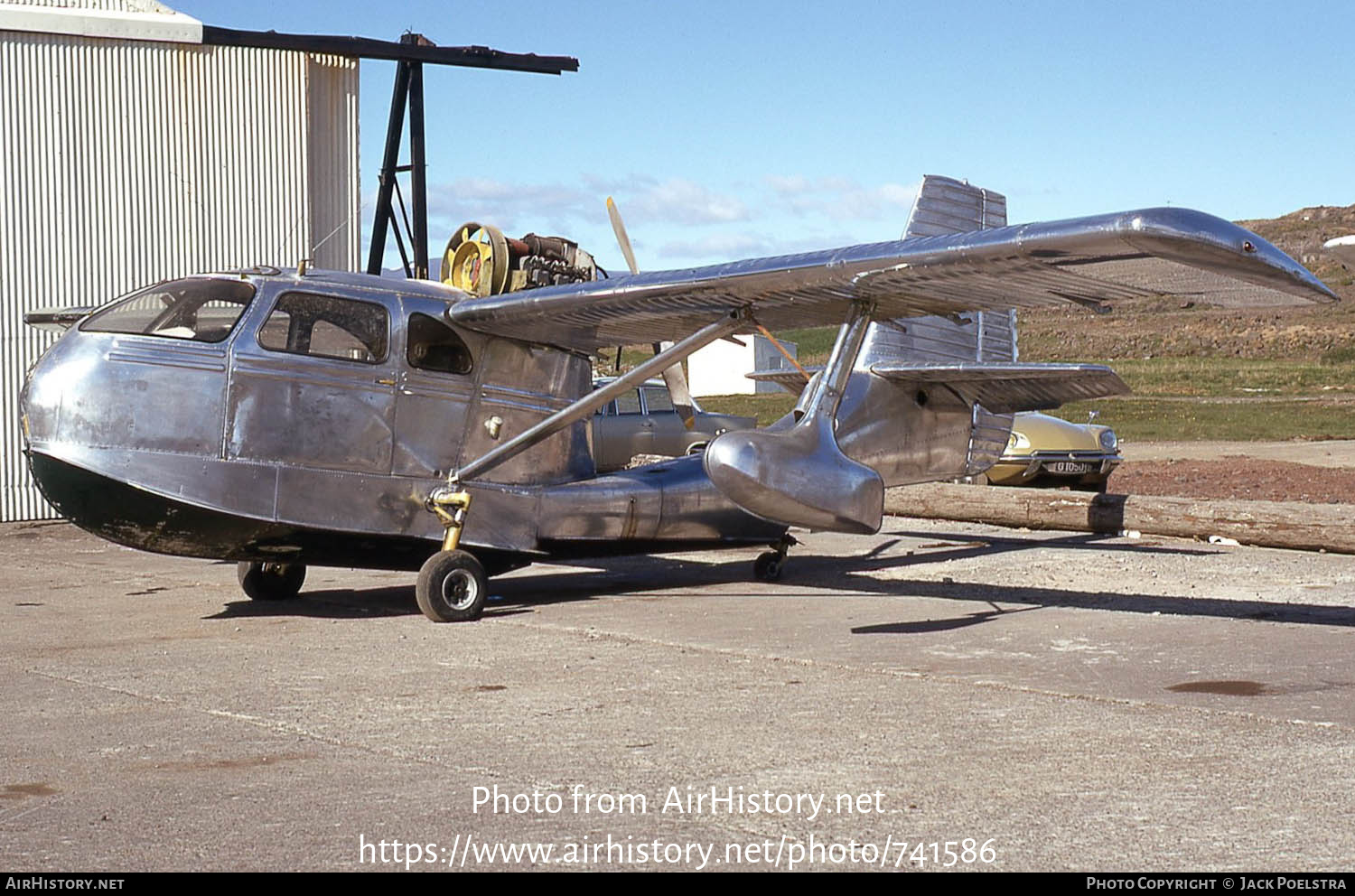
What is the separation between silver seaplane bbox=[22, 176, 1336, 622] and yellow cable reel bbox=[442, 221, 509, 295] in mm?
22

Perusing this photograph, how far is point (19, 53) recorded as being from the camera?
750 inches

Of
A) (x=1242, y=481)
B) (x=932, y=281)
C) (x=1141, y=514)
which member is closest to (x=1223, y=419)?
(x=1242, y=481)

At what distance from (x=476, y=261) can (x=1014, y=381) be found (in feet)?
14.7

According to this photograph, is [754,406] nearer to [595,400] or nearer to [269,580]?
[269,580]

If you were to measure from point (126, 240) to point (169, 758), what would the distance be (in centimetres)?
1554

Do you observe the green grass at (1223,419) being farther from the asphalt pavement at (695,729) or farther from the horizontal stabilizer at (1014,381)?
the asphalt pavement at (695,729)

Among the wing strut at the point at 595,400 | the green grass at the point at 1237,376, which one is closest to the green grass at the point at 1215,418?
the green grass at the point at 1237,376

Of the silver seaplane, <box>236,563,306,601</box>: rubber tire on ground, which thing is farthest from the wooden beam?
<box>236,563,306,601</box>: rubber tire on ground

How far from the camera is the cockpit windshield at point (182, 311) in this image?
9.55 m

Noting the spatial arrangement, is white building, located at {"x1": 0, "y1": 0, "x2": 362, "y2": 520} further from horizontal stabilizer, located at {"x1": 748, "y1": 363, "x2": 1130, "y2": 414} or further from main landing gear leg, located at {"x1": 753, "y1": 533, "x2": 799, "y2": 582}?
A: horizontal stabilizer, located at {"x1": 748, "y1": 363, "x2": 1130, "y2": 414}

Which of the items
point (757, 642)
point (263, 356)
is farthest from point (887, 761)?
point (263, 356)

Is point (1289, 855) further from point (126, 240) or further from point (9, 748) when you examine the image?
point (126, 240)

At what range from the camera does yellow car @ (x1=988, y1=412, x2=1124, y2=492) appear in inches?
734

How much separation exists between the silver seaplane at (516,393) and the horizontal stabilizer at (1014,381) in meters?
0.03
